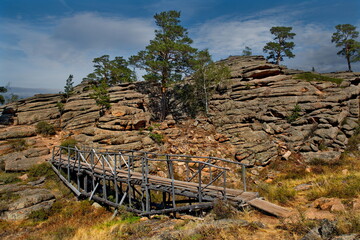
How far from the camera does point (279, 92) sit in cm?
2566

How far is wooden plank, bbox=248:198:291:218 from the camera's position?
23.1 feet

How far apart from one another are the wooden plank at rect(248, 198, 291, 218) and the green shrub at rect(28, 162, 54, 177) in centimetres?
1690

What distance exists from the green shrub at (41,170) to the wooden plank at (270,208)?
665 inches

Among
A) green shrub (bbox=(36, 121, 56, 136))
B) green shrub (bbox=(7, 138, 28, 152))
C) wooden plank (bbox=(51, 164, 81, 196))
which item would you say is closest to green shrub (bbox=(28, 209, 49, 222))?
wooden plank (bbox=(51, 164, 81, 196))

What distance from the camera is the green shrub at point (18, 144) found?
21.0 meters

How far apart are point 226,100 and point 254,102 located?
3.97 metres

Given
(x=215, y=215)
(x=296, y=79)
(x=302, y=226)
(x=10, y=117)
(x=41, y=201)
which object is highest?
(x=296, y=79)

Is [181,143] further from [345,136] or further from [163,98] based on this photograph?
[345,136]

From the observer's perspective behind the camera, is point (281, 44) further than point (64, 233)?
Yes

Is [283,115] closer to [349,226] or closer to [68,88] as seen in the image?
[349,226]

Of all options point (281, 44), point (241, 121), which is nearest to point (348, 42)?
point (281, 44)

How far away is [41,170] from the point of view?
17062 mm

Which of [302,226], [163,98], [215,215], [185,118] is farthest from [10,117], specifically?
[302,226]

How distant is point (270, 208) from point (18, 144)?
25797 mm
